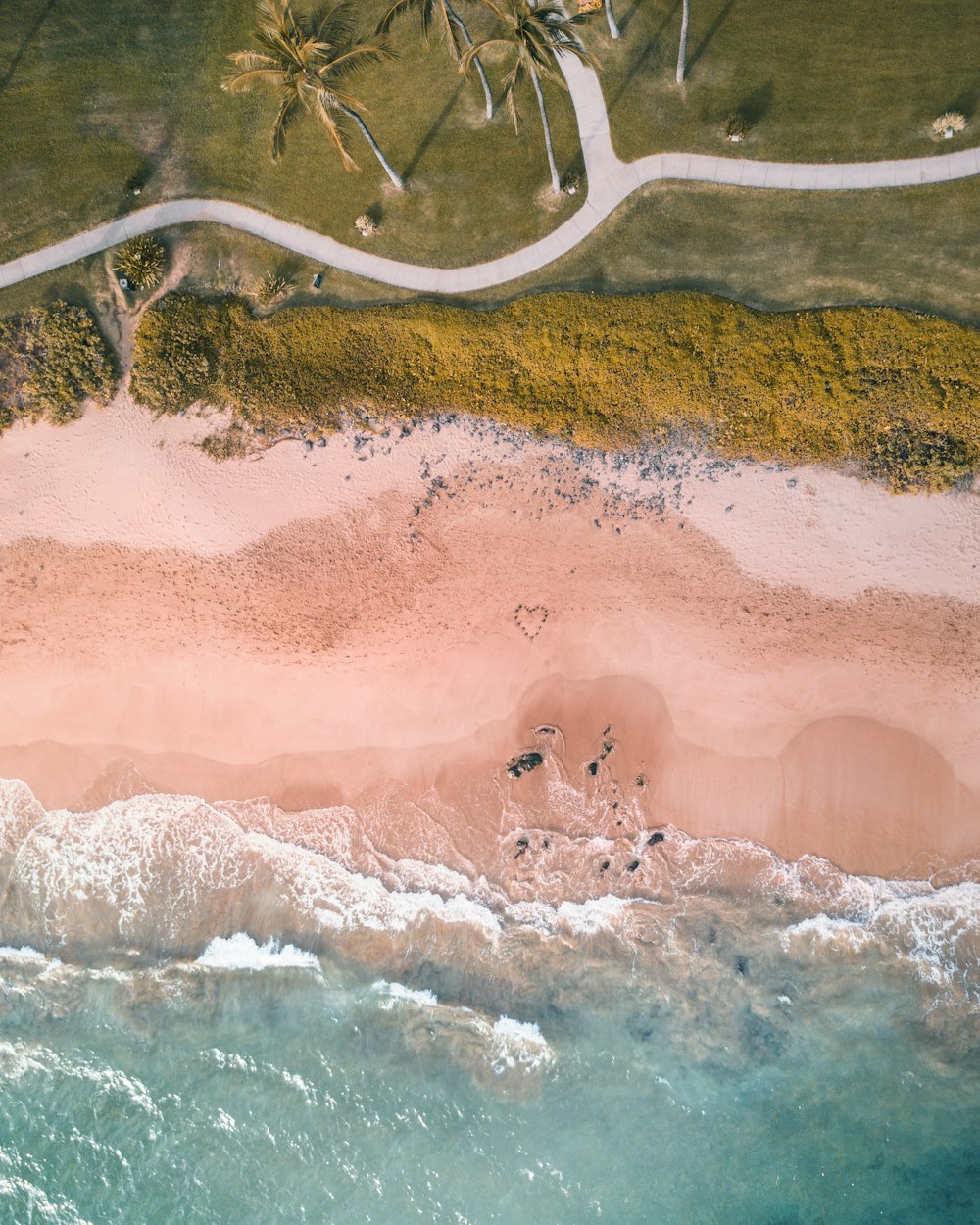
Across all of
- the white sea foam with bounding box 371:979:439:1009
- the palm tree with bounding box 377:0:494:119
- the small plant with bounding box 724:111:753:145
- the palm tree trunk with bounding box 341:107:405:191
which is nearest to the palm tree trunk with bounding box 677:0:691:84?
the small plant with bounding box 724:111:753:145

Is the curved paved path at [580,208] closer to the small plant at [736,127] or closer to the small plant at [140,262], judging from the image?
the small plant at [736,127]

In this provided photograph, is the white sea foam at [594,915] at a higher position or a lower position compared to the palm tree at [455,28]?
lower

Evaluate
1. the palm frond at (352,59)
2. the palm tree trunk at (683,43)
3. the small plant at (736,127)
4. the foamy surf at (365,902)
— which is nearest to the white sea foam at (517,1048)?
the foamy surf at (365,902)

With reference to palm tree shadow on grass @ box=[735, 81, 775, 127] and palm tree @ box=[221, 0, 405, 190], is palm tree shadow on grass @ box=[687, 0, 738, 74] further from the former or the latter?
palm tree @ box=[221, 0, 405, 190]

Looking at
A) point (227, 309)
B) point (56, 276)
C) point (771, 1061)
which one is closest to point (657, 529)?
point (227, 309)

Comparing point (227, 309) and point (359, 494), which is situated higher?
point (227, 309)

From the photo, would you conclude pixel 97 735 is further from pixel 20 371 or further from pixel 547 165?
pixel 547 165
